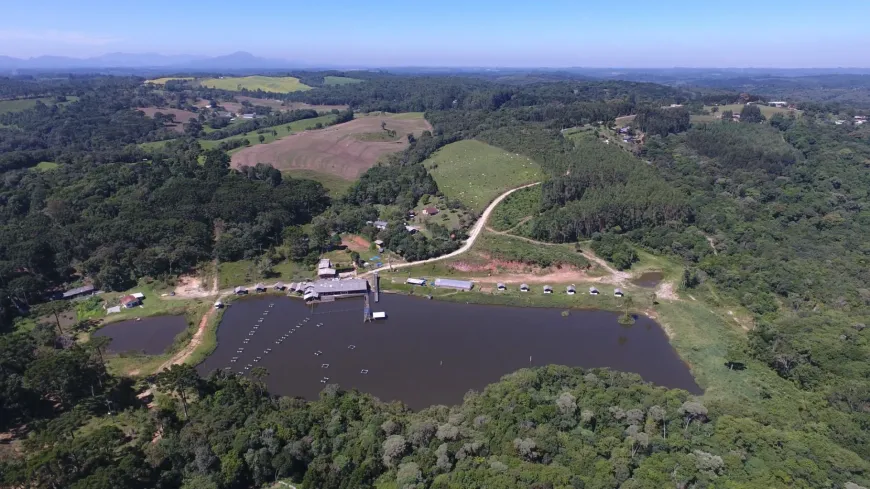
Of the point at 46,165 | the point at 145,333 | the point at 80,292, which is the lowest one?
the point at 145,333

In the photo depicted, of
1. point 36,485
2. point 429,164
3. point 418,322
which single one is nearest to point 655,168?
point 429,164

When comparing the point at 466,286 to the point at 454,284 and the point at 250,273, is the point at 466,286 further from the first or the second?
the point at 250,273

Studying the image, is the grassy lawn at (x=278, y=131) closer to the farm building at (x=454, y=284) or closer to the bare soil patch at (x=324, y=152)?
the bare soil patch at (x=324, y=152)

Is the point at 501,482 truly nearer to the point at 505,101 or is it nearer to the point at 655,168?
the point at 655,168

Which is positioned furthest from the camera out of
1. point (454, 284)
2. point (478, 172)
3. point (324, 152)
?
point (324, 152)

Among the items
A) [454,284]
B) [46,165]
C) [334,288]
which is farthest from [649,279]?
[46,165]

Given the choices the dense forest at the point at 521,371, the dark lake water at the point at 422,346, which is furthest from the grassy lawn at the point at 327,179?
the dark lake water at the point at 422,346
